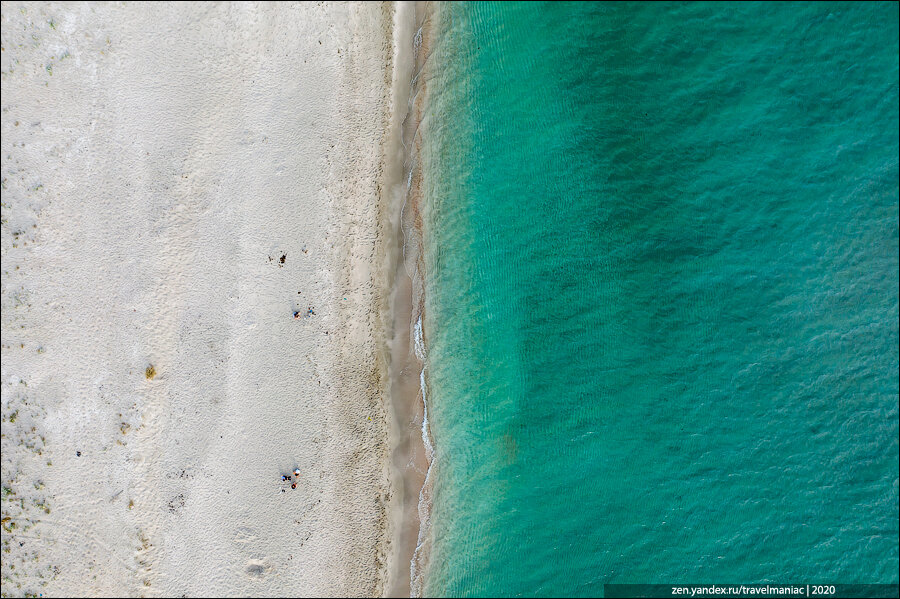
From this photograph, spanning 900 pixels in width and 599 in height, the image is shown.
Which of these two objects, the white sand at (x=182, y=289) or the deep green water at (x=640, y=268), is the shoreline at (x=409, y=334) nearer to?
the deep green water at (x=640, y=268)

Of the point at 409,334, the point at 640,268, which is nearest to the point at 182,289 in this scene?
the point at 409,334

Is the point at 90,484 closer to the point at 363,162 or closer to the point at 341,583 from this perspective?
the point at 341,583

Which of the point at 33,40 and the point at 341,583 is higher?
the point at 33,40

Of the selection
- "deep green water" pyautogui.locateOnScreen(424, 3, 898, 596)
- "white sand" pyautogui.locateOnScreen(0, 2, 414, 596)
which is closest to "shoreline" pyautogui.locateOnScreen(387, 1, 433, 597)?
"deep green water" pyautogui.locateOnScreen(424, 3, 898, 596)

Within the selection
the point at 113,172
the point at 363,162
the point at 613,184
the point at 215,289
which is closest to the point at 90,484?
the point at 215,289

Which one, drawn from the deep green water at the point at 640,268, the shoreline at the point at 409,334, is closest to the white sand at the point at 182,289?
the shoreline at the point at 409,334

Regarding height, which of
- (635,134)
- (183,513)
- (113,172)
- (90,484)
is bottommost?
(183,513)

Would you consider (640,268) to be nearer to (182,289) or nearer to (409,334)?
(409,334)
